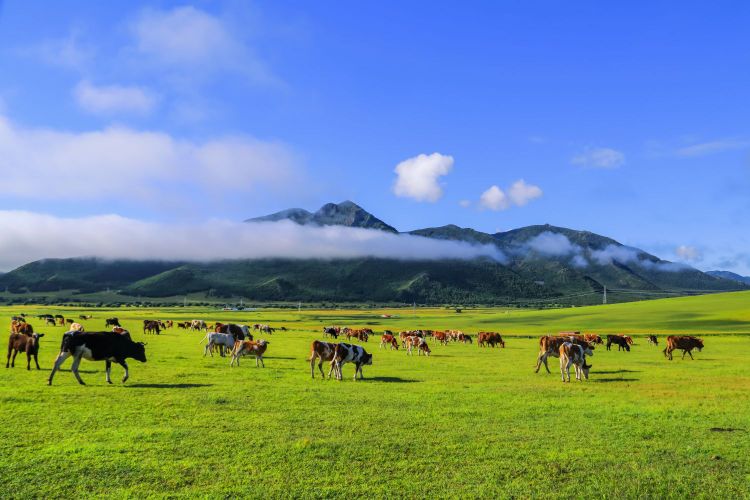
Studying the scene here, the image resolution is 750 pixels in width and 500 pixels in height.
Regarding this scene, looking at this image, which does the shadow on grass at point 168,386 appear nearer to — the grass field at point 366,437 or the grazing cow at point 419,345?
the grass field at point 366,437

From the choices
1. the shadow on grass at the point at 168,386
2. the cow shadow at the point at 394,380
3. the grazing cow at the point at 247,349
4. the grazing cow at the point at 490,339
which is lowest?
the grazing cow at the point at 490,339

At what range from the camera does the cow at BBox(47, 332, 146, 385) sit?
65.3 ft

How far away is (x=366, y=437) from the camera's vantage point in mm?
13094

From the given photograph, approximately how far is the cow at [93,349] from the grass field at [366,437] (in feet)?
2.99

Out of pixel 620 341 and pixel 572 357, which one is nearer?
pixel 572 357

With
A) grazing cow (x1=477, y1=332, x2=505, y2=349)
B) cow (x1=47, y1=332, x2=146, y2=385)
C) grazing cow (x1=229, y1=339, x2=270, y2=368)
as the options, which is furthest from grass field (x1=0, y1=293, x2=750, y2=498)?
grazing cow (x1=477, y1=332, x2=505, y2=349)

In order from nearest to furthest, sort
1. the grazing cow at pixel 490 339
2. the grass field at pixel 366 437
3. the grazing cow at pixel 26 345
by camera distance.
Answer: the grass field at pixel 366 437, the grazing cow at pixel 26 345, the grazing cow at pixel 490 339

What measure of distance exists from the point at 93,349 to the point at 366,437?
13.2 metres

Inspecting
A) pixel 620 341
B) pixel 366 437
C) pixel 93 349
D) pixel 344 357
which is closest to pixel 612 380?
pixel 344 357

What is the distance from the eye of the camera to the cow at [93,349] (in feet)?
65.3

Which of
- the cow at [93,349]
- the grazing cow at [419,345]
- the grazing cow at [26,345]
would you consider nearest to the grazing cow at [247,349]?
the cow at [93,349]

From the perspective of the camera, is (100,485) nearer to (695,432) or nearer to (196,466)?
(196,466)

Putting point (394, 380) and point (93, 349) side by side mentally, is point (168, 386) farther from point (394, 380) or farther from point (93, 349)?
point (394, 380)

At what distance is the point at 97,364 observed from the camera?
26.8m
